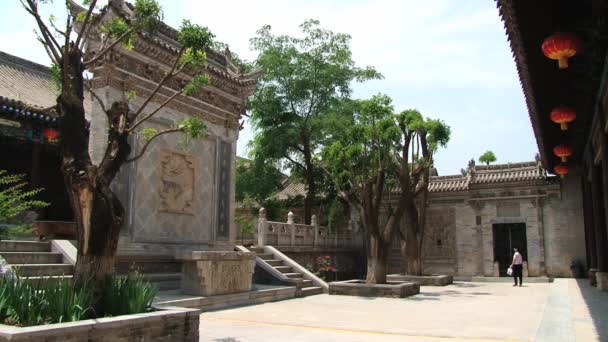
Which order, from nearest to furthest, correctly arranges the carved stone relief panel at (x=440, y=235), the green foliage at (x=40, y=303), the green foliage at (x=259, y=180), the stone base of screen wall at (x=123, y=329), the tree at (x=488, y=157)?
the stone base of screen wall at (x=123, y=329)
the green foliage at (x=40, y=303)
the green foliage at (x=259, y=180)
the carved stone relief panel at (x=440, y=235)
the tree at (x=488, y=157)

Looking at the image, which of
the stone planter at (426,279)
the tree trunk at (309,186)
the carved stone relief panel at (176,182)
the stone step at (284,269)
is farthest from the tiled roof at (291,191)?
the carved stone relief panel at (176,182)

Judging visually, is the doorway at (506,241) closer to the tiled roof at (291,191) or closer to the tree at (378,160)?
the tree at (378,160)

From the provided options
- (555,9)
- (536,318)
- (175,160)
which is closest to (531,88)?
(555,9)

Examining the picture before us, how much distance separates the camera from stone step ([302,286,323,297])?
37.5 ft

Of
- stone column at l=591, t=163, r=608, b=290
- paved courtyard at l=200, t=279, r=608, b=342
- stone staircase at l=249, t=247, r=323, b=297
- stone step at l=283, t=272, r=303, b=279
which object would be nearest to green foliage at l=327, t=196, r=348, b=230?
stone staircase at l=249, t=247, r=323, b=297

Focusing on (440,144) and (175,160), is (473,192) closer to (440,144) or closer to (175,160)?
(440,144)

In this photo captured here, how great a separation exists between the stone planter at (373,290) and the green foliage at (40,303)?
26.2 ft

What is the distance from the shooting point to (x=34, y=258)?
8.05 metres

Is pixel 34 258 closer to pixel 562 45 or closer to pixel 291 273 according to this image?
pixel 291 273

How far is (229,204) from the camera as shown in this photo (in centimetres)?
1242

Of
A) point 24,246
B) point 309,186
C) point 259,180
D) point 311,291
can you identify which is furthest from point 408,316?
point 259,180

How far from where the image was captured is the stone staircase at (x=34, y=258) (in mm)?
7598

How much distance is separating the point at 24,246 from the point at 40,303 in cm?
462

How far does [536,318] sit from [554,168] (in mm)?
7610
